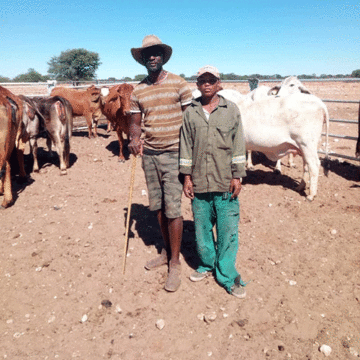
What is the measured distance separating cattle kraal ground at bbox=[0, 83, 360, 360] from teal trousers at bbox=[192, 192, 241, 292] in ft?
0.81

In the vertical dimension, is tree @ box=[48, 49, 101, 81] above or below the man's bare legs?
above

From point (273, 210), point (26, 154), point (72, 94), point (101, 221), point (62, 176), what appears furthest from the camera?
point (72, 94)

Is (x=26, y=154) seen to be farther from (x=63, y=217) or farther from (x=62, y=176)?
(x=63, y=217)

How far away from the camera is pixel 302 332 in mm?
2578

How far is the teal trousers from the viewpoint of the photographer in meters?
2.90

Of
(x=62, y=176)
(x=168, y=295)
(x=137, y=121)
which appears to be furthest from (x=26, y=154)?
(x=168, y=295)

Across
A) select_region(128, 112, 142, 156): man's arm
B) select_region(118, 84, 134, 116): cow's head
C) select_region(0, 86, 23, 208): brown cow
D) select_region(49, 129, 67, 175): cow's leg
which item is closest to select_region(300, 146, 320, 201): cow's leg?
select_region(128, 112, 142, 156): man's arm

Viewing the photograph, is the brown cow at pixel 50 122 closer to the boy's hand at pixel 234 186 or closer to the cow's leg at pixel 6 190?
the cow's leg at pixel 6 190

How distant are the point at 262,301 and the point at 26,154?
308 inches

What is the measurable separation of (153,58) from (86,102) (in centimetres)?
790

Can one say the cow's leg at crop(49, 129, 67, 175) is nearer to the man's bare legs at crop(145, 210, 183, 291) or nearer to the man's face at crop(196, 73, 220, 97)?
the man's bare legs at crop(145, 210, 183, 291)

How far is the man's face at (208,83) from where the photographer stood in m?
2.65

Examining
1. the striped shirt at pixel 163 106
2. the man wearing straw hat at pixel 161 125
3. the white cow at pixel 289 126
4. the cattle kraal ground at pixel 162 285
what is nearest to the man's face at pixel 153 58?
the man wearing straw hat at pixel 161 125

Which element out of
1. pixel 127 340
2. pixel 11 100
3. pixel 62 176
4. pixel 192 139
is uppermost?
pixel 11 100
